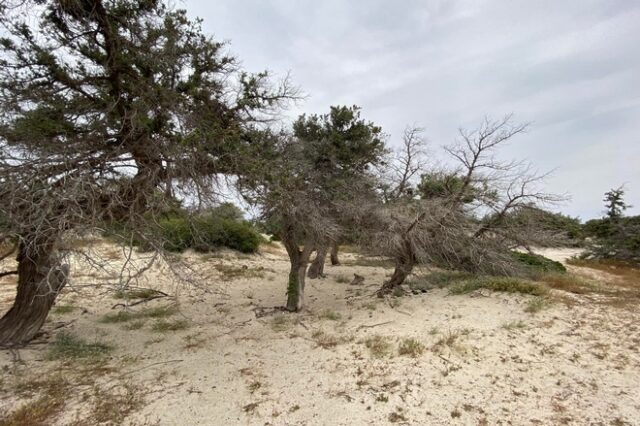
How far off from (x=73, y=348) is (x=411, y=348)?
18.7ft

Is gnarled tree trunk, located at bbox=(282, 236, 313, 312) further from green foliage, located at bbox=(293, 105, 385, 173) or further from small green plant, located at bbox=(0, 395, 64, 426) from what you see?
small green plant, located at bbox=(0, 395, 64, 426)

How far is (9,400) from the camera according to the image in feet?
14.6

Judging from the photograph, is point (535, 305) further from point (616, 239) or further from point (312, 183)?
point (616, 239)

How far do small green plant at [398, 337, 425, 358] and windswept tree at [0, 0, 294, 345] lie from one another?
3.82 m

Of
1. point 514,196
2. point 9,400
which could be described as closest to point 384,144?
point 514,196

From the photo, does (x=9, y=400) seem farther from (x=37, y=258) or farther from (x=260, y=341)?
(x=260, y=341)

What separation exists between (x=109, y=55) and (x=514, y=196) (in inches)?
355

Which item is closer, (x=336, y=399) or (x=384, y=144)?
(x=336, y=399)

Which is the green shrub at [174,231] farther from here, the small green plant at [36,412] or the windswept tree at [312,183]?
the small green plant at [36,412]

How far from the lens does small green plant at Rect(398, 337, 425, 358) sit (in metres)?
5.42

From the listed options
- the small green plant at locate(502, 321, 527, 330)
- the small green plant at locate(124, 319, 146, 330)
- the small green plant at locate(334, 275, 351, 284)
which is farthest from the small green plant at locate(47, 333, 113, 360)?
the small green plant at locate(334, 275, 351, 284)

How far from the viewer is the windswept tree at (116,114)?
14.6 ft

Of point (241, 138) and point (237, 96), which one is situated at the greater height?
point (237, 96)

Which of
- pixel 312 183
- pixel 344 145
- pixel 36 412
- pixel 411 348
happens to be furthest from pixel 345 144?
pixel 36 412
